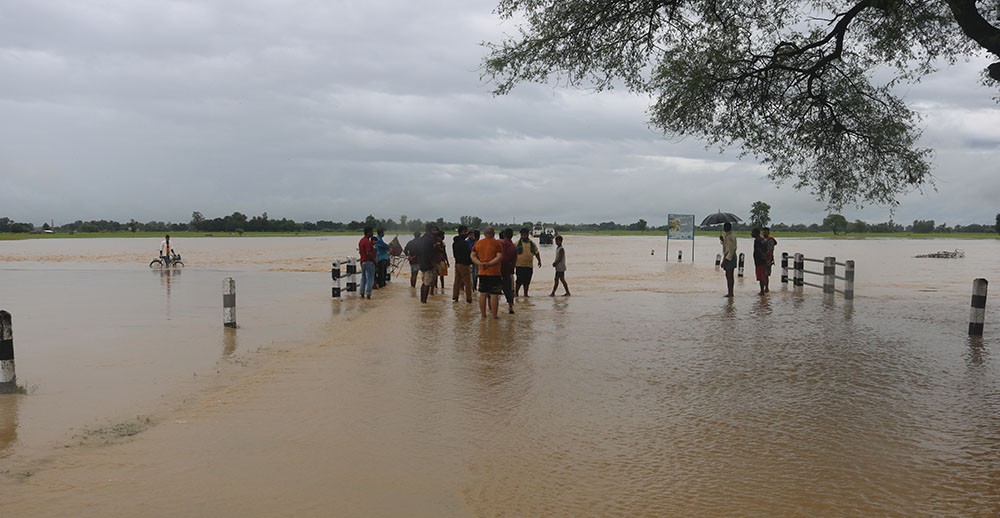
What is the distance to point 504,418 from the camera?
6473 millimetres

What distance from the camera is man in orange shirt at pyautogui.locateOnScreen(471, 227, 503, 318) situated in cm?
1304

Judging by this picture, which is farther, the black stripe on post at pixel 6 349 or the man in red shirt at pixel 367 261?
the man in red shirt at pixel 367 261

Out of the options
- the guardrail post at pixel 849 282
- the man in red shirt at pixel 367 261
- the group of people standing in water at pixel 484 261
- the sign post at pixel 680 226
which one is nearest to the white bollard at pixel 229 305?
the group of people standing in water at pixel 484 261

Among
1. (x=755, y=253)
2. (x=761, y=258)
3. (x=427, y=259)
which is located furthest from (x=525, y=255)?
(x=761, y=258)

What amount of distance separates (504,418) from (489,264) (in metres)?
6.82

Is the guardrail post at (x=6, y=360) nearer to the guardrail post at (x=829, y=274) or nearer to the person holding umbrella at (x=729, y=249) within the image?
the person holding umbrella at (x=729, y=249)

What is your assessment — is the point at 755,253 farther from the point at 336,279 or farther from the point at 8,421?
the point at 8,421

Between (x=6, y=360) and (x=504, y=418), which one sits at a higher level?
(x=6, y=360)

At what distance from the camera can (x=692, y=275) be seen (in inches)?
1163

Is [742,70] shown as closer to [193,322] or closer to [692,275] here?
[193,322]

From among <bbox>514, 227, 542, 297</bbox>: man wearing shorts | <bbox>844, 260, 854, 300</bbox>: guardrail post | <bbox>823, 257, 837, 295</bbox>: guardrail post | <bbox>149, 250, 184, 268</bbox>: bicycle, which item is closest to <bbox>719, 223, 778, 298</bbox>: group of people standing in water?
<bbox>823, 257, 837, 295</bbox>: guardrail post

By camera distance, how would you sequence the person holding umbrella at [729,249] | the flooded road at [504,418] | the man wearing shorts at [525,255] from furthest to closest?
the person holding umbrella at [729,249] < the man wearing shorts at [525,255] < the flooded road at [504,418]

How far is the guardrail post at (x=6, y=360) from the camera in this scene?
740 centimetres

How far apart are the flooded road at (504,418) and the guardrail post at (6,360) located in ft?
0.72
